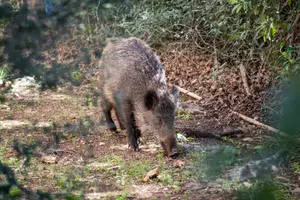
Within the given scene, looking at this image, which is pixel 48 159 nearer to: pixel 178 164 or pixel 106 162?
pixel 106 162

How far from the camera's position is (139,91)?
248 inches

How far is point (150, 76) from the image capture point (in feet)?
20.4

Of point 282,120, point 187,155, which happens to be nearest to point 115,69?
point 187,155

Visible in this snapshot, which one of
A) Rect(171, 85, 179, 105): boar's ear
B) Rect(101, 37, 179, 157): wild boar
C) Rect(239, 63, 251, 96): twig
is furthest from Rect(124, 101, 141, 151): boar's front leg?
Rect(239, 63, 251, 96): twig

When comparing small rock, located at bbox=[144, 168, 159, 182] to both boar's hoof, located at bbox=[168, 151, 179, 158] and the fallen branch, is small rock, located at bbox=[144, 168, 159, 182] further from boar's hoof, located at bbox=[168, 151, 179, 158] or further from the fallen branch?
the fallen branch

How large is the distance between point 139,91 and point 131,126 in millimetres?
417

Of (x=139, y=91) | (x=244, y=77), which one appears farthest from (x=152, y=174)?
(x=244, y=77)

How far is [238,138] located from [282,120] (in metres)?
5.41

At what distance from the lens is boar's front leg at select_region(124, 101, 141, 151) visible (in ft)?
20.2

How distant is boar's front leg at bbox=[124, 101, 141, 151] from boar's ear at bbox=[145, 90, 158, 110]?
0.91ft

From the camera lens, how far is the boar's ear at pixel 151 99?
6090 mm

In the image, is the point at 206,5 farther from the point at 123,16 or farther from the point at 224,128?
the point at 224,128

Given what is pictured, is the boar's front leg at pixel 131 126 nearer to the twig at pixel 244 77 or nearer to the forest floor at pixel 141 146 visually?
the forest floor at pixel 141 146

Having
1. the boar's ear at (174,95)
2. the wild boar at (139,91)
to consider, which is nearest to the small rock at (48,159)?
the wild boar at (139,91)
